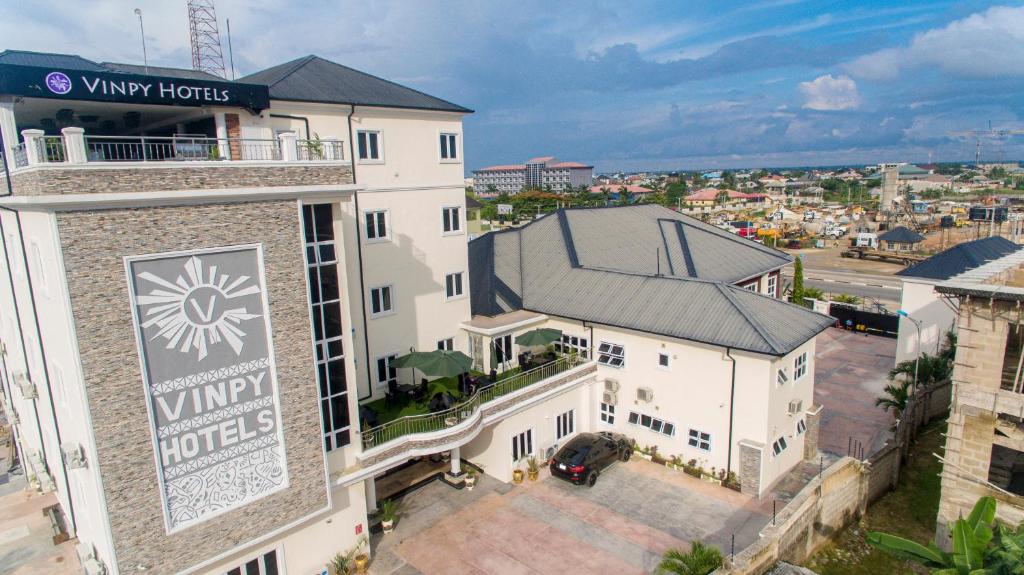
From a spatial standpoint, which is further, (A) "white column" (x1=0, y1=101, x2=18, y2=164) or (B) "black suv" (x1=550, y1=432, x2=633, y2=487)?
(B) "black suv" (x1=550, y1=432, x2=633, y2=487)

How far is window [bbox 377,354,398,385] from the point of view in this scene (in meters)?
21.4

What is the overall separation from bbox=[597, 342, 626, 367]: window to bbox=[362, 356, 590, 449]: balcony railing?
1.89 meters

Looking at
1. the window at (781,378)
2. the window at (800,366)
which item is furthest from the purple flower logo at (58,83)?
the window at (800,366)

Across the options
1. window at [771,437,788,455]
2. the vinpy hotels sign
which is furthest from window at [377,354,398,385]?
window at [771,437,788,455]

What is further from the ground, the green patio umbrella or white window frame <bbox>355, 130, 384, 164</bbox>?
white window frame <bbox>355, 130, 384, 164</bbox>

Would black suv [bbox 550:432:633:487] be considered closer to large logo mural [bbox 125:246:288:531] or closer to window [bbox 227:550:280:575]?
window [bbox 227:550:280:575]

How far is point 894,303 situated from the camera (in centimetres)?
5078

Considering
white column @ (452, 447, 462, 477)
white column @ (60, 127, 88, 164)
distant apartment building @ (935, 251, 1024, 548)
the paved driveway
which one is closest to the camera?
white column @ (60, 127, 88, 164)

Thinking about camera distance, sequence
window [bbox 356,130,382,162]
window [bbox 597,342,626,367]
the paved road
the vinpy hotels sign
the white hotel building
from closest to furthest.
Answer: the white hotel building, the vinpy hotels sign, window [bbox 356,130,382,162], window [bbox 597,342,626,367], the paved road

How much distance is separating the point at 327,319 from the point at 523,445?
9.94 meters

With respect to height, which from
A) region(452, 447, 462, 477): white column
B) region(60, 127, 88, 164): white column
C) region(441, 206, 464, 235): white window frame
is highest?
region(60, 127, 88, 164): white column

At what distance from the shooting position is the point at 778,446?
20.9m

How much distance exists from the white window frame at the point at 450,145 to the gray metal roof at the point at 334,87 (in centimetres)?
93

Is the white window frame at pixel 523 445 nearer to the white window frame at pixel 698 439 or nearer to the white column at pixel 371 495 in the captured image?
the white column at pixel 371 495
